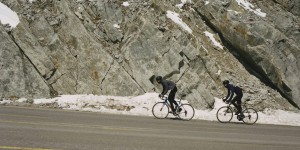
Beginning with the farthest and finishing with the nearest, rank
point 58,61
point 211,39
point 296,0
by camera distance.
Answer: point 296,0 → point 211,39 → point 58,61

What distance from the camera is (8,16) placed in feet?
75.1

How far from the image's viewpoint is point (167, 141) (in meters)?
9.47

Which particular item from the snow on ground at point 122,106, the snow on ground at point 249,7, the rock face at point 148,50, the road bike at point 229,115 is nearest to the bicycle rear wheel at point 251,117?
the road bike at point 229,115

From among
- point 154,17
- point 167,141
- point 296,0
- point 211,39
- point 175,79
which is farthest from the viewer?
point 296,0

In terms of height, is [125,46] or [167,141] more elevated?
[167,141]

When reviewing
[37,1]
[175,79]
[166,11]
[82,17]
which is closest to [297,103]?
[175,79]

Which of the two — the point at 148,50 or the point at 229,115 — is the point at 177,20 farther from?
the point at 229,115

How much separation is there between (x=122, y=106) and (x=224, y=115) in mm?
5581

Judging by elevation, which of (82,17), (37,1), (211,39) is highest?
(37,1)

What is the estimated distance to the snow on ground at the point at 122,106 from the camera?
1878 centimetres

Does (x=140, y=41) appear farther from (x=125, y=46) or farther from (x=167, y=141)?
(x=167, y=141)

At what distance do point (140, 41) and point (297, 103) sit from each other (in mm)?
12820

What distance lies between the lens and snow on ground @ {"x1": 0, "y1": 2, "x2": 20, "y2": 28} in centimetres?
2238

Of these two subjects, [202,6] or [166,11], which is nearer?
[166,11]
